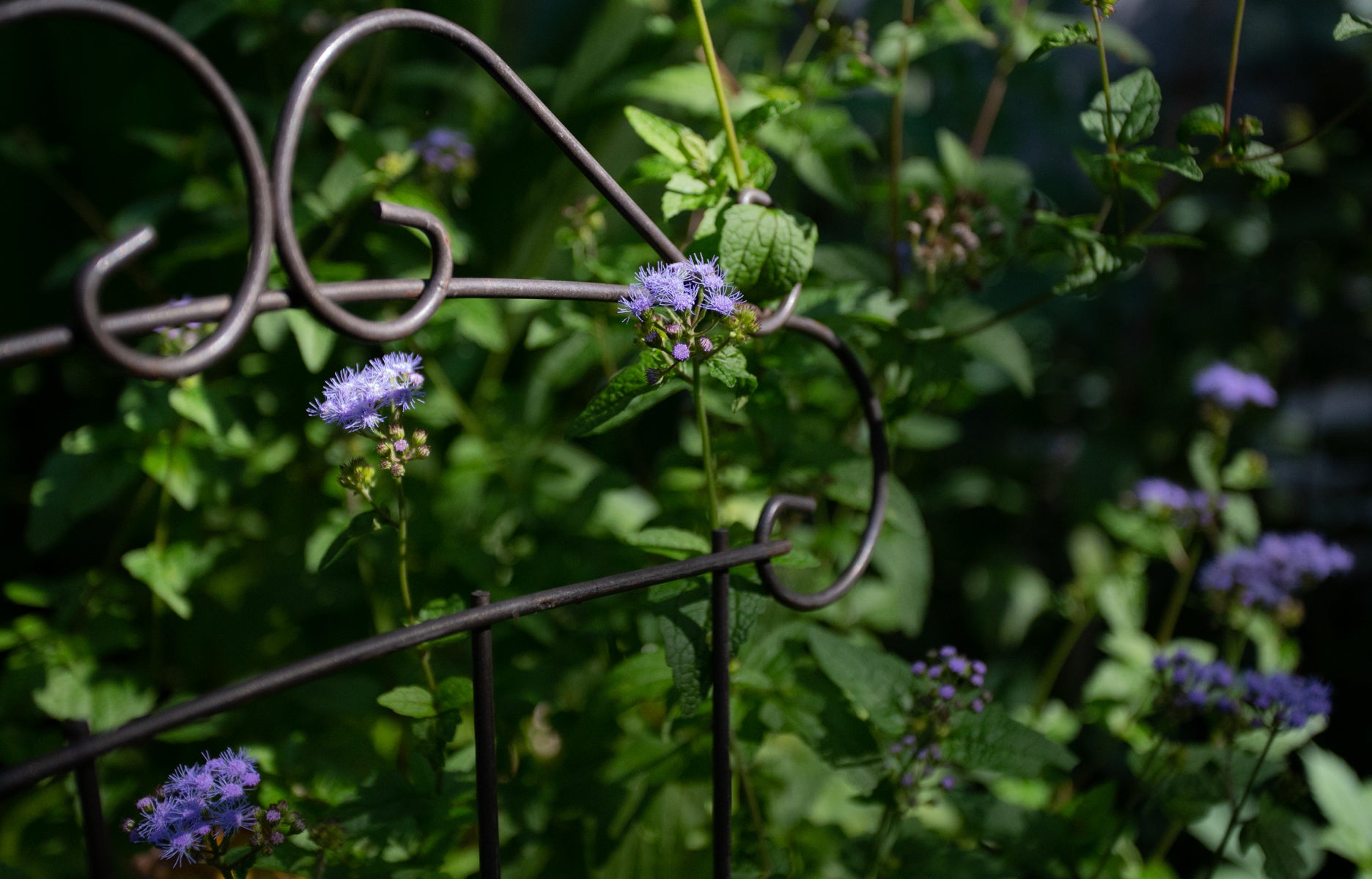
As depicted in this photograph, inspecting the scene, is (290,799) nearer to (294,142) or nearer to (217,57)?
(294,142)

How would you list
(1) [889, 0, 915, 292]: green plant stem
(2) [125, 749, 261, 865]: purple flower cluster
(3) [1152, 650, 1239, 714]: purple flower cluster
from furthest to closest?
(1) [889, 0, 915, 292]: green plant stem → (3) [1152, 650, 1239, 714]: purple flower cluster → (2) [125, 749, 261, 865]: purple flower cluster

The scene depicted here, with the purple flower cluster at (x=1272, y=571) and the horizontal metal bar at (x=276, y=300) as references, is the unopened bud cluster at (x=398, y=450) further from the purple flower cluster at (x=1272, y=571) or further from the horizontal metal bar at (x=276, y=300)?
the purple flower cluster at (x=1272, y=571)

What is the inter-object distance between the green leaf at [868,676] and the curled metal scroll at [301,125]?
0.55 metres

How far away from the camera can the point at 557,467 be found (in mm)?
1408

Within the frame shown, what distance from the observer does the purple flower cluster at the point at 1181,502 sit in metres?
1.49

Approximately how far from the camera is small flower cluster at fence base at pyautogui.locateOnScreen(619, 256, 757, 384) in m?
0.72

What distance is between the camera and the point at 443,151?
4.37 ft

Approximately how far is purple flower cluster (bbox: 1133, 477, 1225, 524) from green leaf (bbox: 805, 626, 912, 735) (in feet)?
2.35

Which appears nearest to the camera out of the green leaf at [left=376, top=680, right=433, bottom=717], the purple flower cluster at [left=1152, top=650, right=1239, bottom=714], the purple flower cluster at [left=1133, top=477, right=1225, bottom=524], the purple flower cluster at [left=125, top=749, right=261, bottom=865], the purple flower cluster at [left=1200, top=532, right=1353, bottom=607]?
the purple flower cluster at [left=125, top=749, right=261, bottom=865]

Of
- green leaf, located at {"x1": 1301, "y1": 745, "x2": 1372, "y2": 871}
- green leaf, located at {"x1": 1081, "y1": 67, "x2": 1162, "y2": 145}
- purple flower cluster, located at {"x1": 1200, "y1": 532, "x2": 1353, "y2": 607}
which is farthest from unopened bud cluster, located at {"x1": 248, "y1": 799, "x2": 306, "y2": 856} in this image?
green leaf, located at {"x1": 1301, "y1": 745, "x2": 1372, "y2": 871}

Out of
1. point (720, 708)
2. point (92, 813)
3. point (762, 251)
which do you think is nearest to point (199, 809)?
point (92, 813)

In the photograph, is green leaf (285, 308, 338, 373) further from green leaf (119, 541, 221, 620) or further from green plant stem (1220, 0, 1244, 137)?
green plant stem (1220, 0, 1244, 137)

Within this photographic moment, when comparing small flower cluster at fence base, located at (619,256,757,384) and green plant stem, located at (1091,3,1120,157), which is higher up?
green plant stem, located at (1091,3,1120,157)

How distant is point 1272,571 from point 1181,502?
6.6 inches
